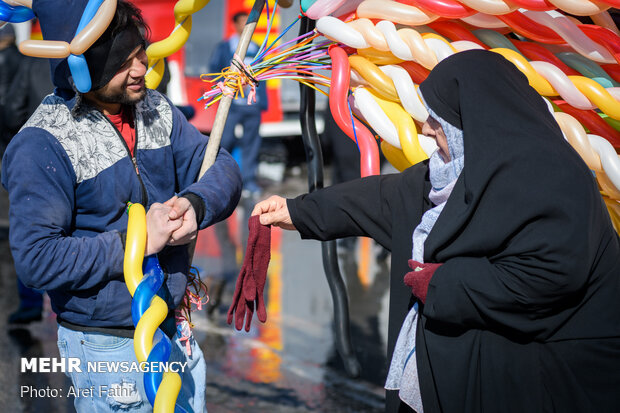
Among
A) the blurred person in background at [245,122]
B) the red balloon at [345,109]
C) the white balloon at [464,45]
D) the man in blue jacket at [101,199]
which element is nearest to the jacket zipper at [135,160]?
the man in blue jacket at [101,199]

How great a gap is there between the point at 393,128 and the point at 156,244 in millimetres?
1020

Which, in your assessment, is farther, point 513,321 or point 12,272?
point 12,272

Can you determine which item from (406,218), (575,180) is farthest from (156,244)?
(575,180)

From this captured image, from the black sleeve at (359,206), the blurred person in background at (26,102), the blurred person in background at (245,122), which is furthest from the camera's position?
the blurred person in background at (245,122)

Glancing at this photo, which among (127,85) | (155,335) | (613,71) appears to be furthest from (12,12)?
(613,71)

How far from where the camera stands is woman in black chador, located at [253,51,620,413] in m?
1.87

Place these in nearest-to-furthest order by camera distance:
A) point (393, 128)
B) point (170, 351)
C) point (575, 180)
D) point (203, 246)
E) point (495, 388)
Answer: point (575, 180) < point (495, 388) < point (170, 351) < point (393, 128) < point (203, 246)

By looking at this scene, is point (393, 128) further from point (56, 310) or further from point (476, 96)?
point (56, 310)

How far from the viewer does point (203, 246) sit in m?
6.73

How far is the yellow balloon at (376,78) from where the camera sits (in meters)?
2.63

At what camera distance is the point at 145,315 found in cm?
204

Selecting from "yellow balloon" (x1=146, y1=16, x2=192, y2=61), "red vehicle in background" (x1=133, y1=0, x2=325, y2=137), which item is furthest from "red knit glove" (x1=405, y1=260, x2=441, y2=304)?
"red vehicle in background" (x1=133, y1=0, x2=325, y2=137)

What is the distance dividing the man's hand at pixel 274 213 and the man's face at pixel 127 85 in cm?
55

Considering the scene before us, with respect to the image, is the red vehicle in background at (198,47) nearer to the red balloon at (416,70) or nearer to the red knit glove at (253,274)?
the red balloon at (416,70)
